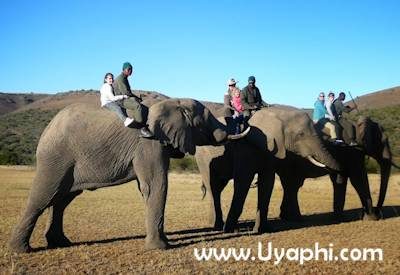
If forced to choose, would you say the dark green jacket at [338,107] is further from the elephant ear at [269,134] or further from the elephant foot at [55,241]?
the elephant foot at [55,241]

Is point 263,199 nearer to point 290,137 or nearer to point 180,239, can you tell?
point 290,137

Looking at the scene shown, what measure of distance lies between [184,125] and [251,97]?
13.7 feet

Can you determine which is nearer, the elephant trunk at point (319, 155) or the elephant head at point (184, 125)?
the elephant head at point (184, 125)

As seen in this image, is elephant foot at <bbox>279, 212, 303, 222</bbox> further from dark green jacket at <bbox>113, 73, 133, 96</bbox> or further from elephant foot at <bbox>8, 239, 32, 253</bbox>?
elephant foot at <bbox>8, 239, 32, 253</bbox>

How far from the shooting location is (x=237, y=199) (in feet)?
41.1

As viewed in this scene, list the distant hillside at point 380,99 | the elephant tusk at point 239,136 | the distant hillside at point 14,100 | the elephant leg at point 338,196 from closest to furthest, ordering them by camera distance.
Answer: the elephant tusk at point 239,136
the elephant leg at point 338,196
the distant hillside at point 380,99
the distant hillside at point 14,100

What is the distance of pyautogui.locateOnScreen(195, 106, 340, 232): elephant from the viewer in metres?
12.6

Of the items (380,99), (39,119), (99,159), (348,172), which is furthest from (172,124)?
(380,99)

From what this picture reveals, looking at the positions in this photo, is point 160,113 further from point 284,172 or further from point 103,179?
point 284,172

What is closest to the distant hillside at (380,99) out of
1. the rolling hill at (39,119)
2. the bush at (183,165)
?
the rolling hill at (39,119)

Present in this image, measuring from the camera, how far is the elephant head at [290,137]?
12992 millimetres

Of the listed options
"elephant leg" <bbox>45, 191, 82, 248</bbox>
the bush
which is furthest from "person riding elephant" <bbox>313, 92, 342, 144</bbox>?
the bush

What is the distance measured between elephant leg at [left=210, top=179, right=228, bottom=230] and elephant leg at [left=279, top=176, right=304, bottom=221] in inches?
78.6

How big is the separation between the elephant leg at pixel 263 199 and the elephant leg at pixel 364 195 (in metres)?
3.19
